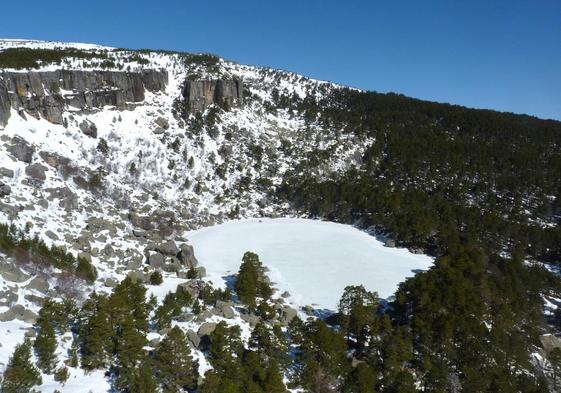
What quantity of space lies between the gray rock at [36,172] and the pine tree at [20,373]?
29010 millimetres

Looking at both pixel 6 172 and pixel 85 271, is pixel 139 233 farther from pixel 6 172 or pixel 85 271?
pixel 6 172

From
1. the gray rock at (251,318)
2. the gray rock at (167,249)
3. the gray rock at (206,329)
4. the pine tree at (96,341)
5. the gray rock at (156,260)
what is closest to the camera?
the pine tree at (96,341)

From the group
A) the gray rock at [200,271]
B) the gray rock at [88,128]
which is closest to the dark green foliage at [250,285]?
the gray rock at [200,271]

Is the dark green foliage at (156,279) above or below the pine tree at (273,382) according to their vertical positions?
above

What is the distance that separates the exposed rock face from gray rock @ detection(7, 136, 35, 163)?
39.2 metres

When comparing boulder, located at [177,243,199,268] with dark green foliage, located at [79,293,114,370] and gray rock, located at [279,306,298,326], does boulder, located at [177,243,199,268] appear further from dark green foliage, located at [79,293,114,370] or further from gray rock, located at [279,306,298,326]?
dark green foliage, located at [79,293,114,370]

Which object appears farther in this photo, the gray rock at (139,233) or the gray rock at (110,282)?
the gray rock at (139,233)

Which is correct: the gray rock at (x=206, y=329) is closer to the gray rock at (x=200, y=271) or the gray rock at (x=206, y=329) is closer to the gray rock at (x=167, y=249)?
the gray rock at (x=200, y=271)

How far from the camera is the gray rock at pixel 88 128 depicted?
5834cm

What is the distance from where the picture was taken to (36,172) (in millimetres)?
43688

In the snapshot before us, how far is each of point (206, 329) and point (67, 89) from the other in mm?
53607

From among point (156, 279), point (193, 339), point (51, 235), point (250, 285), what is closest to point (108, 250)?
point (51, 235)

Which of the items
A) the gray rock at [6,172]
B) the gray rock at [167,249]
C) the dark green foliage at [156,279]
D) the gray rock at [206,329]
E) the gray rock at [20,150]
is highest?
the gray rock at [20,150]

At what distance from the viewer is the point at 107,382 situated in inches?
829
